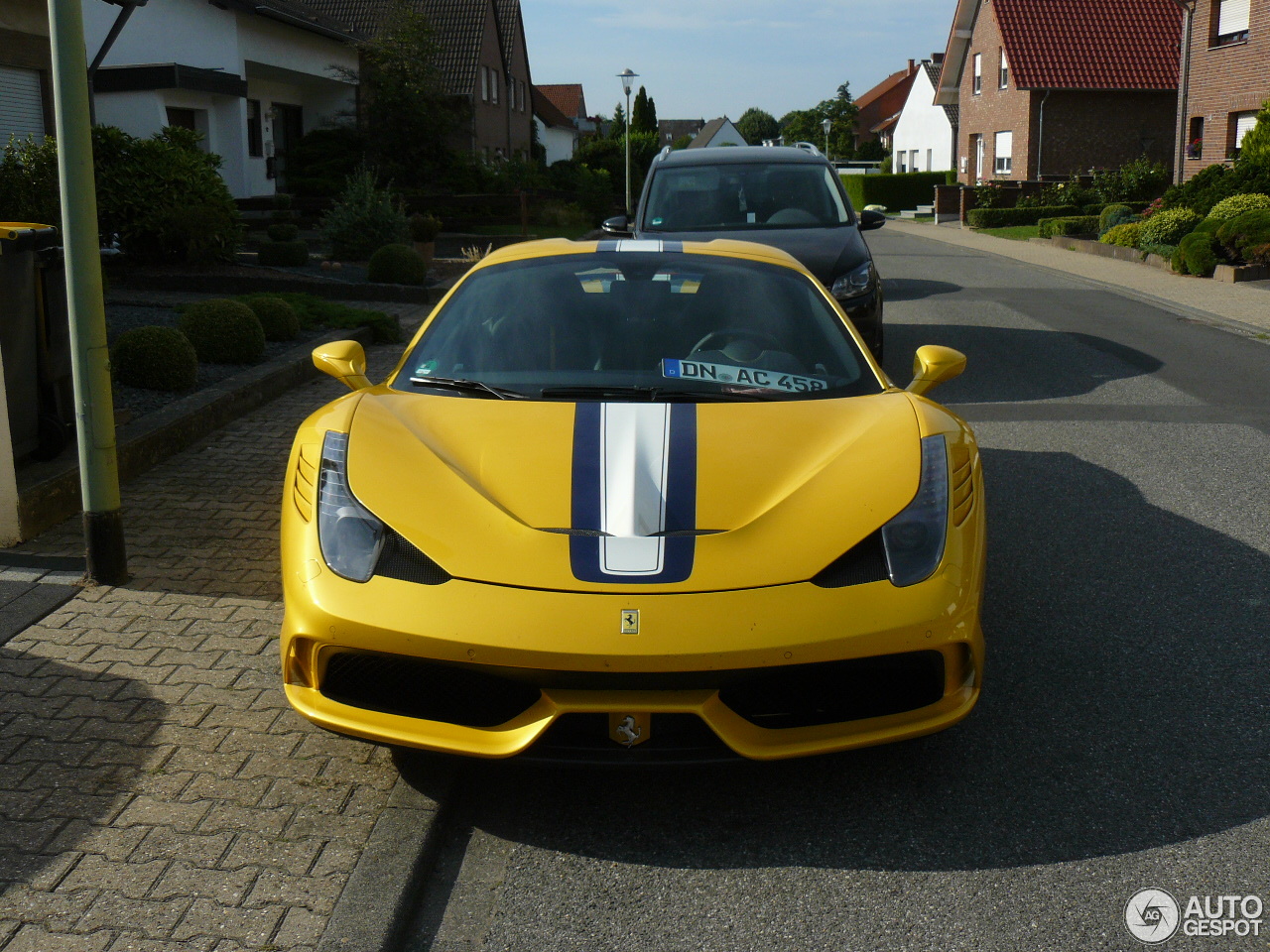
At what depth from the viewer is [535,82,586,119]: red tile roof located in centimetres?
9994

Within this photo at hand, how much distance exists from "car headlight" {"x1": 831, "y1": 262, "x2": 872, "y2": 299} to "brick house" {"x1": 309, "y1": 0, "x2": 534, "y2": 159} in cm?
3394

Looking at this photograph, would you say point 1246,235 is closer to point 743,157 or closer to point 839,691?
point 743,157

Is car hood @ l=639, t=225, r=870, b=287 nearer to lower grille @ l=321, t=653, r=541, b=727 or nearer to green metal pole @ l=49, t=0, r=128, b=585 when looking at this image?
green metal pole @ l=49, t=0, r=128, b=585

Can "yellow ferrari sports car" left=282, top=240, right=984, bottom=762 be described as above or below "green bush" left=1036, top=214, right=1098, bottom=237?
below

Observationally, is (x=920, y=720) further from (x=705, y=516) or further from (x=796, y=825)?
(x=705, y=516)

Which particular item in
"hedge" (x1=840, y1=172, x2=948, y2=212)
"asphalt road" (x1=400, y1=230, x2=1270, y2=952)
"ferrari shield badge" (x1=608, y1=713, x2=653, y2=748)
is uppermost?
"hedge" (x1=840, y1=172, x2=948, y2=212)

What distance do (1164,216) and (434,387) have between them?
69.0 feet

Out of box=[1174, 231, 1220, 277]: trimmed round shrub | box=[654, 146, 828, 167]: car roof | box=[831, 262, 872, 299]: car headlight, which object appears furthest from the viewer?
box=[1174, 231, 1220, 277]: trimmed round shrub

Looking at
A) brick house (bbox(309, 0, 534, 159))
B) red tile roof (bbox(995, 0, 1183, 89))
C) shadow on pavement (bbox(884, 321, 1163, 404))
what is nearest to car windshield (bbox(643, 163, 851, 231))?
shadow on pavement (bbox(884, 321, 1163, 404))

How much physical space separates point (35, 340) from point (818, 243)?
547 centimetres

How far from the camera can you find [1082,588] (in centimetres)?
498

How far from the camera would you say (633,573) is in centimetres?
311

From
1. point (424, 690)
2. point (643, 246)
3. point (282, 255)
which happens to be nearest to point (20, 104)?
point (282, 255)

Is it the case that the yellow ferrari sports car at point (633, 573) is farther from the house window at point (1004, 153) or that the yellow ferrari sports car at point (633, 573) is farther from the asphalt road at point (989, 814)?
the house window at point (1004, 153)
